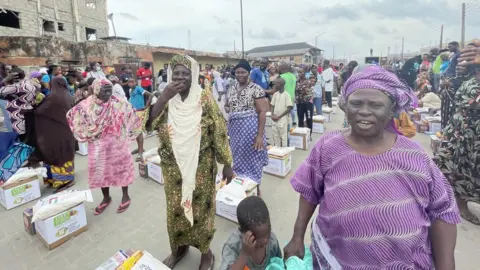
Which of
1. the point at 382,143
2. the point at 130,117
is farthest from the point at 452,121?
the point at 130,117

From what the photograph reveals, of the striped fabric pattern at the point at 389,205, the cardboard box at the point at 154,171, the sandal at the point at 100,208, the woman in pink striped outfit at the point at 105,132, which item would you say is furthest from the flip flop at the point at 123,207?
the striped fabric pattern at the point at 389,205

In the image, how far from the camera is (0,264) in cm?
260

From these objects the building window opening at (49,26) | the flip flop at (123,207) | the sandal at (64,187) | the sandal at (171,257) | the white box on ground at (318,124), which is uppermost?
the building window opening at (49,26)

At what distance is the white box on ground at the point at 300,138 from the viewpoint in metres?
5.98

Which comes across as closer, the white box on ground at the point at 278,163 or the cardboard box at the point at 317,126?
the white box on ground at the point at 278,163

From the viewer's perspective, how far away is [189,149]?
6.97 ft

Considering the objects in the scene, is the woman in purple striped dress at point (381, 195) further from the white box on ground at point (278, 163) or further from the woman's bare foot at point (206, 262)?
the white box on ground at point (278, 163)

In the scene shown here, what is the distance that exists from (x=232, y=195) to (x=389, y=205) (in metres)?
2.32

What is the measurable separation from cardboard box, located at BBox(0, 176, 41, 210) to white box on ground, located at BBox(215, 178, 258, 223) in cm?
266

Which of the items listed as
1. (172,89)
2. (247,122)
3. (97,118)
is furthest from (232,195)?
(97,118)

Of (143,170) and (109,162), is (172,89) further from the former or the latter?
(143,170)

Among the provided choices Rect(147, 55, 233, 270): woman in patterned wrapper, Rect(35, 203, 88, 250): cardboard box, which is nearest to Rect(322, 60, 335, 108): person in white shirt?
Rect(147, 55, 233, 270): woman in patterned wrapper

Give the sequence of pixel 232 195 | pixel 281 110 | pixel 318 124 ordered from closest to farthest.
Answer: pixel 232 195, pixel 281 110, pixel 318 124

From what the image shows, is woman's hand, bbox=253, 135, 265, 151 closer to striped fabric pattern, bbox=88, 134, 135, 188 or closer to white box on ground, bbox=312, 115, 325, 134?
striped fabric pattern, bbox=88, 134, 135, 188
